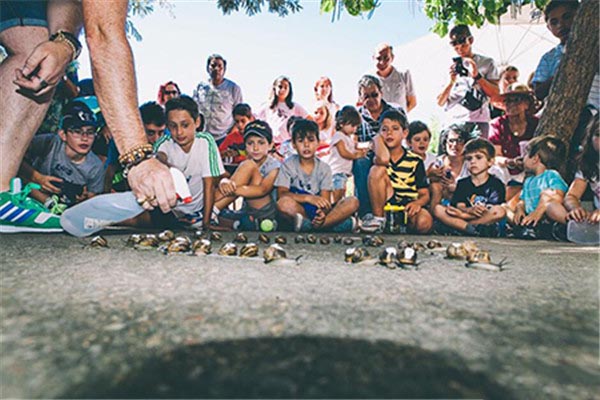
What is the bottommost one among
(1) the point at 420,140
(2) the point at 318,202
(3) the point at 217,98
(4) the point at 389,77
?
(2) the point at 318,202

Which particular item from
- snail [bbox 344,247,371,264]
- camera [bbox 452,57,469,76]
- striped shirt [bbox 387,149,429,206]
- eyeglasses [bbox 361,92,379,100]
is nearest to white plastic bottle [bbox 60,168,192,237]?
snail [bbox 344,247,371,264]

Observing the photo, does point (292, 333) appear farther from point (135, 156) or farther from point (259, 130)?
point (259, 130)

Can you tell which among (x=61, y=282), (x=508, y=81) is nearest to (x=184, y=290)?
(x=61, y=282)

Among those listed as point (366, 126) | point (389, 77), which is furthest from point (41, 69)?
point (389, 77)

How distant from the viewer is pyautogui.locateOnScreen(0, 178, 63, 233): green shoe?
2.60 metres

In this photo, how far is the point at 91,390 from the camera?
25.5 inches

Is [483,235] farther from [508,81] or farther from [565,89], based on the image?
[508,81]

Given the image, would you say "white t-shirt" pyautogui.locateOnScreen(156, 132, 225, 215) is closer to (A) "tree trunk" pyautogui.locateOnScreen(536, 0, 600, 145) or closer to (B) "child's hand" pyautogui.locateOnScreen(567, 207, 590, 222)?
(B) "child's hand" pyautogui.locateOnScreen(567, 207, 590, 222)

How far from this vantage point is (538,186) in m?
3.59

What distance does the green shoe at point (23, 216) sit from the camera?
2.60m

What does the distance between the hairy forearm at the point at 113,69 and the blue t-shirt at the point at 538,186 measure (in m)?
3.18

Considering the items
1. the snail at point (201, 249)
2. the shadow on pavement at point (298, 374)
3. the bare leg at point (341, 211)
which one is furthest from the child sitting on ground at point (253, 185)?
the shadow on pavement at point (298, 374)

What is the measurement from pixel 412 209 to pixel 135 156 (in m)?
2.82

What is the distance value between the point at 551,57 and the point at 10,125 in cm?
487
